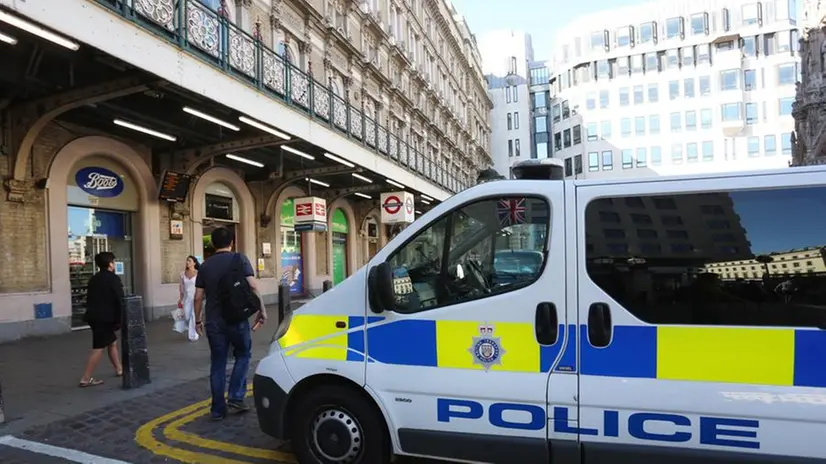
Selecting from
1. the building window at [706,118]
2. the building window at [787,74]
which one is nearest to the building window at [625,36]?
the building window at [706,118]

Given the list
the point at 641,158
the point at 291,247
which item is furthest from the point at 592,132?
the point at 291,247

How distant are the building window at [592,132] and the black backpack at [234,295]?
218 ft

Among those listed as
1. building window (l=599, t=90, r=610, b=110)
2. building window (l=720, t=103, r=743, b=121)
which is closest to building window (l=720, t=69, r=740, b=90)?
building window (l=720, t=103, r=743, b=121)

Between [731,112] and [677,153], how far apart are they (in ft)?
21.7

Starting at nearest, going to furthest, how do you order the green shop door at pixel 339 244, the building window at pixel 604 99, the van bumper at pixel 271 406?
the van bumper at pixel 271 406
the green shop door at pixel 339 244
the building window at pixel 604 99

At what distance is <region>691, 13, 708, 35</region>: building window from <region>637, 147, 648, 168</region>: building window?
14087mm

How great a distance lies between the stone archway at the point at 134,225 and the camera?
1077 cm

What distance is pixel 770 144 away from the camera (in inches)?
2256

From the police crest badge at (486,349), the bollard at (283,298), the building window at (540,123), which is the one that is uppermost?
the building window at (540,123)

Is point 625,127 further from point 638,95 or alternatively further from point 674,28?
point 674,28

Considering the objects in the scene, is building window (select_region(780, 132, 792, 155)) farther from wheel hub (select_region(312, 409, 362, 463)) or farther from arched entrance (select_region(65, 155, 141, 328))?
wheel hub (select_region(312, 409, 362, 463))

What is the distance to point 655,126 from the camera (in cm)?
6284

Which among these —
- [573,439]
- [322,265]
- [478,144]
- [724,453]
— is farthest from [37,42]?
[478,144]

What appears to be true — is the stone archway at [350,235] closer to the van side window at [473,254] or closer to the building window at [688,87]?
the van side window at [473,254]
